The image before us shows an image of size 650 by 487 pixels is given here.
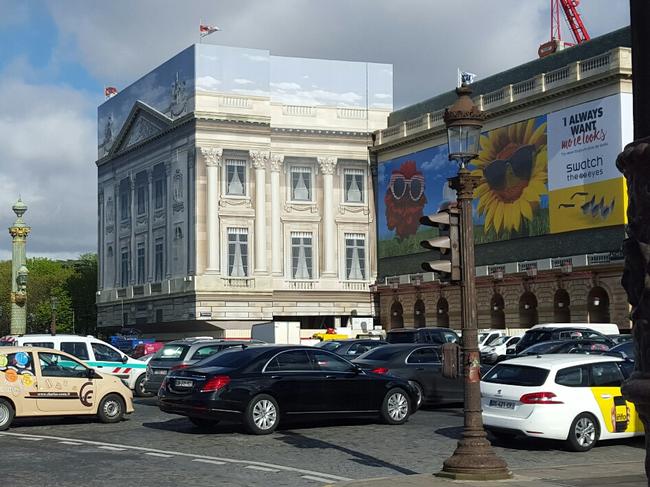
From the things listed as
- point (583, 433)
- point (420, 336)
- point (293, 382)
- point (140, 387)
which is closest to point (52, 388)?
point (293, 382)

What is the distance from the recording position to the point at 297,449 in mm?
17359

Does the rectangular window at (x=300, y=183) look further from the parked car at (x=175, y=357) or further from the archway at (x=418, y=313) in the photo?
the parked car at (x=175, y=357)

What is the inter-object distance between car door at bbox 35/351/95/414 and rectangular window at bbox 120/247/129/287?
6971 cm

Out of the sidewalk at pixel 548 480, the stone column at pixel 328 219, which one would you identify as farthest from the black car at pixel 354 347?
the stone column at pixel 328 219

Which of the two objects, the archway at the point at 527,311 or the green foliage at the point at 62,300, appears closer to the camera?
the archway at the point at 527,311

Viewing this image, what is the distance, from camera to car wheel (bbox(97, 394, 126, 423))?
70.9 ft

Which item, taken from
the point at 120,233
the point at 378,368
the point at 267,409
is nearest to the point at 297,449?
the point at 267,409

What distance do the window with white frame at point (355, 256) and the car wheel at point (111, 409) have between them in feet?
204

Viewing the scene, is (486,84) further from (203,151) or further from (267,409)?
(267,409)

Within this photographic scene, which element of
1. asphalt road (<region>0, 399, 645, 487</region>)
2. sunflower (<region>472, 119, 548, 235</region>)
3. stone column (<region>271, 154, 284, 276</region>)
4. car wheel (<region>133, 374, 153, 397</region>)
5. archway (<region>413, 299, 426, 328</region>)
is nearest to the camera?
asphalt road (<region>0, 399, 645, 487</region>)

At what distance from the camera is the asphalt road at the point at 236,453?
14172mm

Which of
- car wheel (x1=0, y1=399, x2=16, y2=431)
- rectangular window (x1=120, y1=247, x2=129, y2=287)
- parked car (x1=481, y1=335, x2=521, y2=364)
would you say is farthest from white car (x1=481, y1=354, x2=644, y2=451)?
rectangular window (x1=120, y1=247, x2=129, y2=287)

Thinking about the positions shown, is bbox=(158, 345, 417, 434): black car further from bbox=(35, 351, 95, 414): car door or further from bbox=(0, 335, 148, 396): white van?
bbox=(0, 335, 148, 396): white van

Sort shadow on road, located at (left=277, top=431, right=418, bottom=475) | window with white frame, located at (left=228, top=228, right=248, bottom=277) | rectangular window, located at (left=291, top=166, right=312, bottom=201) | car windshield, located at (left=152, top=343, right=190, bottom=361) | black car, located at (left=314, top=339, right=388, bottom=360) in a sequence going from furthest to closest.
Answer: rectangular window, located at (left=291, top=166, right=312, bottom=201) < window with white frame, located at (left=228, top=228, right=248, bottom=277) < black car, located at (left=314, top=339, right=388, bottom=360) < car windshield, located at (left=152, top=343, right=190, bottom=361) < shadow on road, located at (left=277, top=431, right=418, bottom=475)
